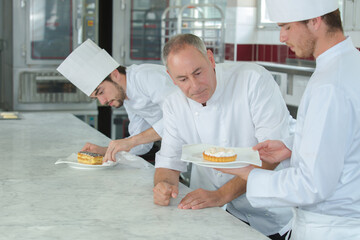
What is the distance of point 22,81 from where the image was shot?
550 cm

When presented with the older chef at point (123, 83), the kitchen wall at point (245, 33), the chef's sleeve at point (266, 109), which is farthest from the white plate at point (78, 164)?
the kitchen wall at point (245, 33)

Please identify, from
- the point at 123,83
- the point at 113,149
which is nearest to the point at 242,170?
the point at 113,149

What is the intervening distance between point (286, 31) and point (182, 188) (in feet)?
2.50

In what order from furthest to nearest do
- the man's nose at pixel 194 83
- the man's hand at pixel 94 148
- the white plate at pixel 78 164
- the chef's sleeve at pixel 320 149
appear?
the man's hand at pixel 94 148 → the white plate at pixel 78 164 → the man's nose at pixel 194 83 → the chef's sleeve at pixel 320 149

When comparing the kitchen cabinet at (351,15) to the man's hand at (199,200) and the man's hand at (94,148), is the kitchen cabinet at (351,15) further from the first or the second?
the man's hand at (199,200)

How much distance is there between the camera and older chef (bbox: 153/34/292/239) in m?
1.90

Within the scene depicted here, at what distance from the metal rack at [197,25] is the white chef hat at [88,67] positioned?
2424 mm

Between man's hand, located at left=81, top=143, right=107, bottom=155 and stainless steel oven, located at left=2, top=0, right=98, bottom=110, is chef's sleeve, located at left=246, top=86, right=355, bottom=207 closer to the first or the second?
man's hand, located at left=81, top=143, right=107, bottom=155

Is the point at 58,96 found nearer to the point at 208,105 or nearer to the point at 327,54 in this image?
the point at 208,105

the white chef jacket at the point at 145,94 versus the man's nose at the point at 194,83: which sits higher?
the man's nose at the point at 194,83

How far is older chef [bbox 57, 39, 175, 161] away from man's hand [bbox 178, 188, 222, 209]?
89cm

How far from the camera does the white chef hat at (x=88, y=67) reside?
105 inches

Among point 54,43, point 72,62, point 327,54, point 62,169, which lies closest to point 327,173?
point 327,54

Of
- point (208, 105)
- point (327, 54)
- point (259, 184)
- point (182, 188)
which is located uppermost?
point (327, 54)
